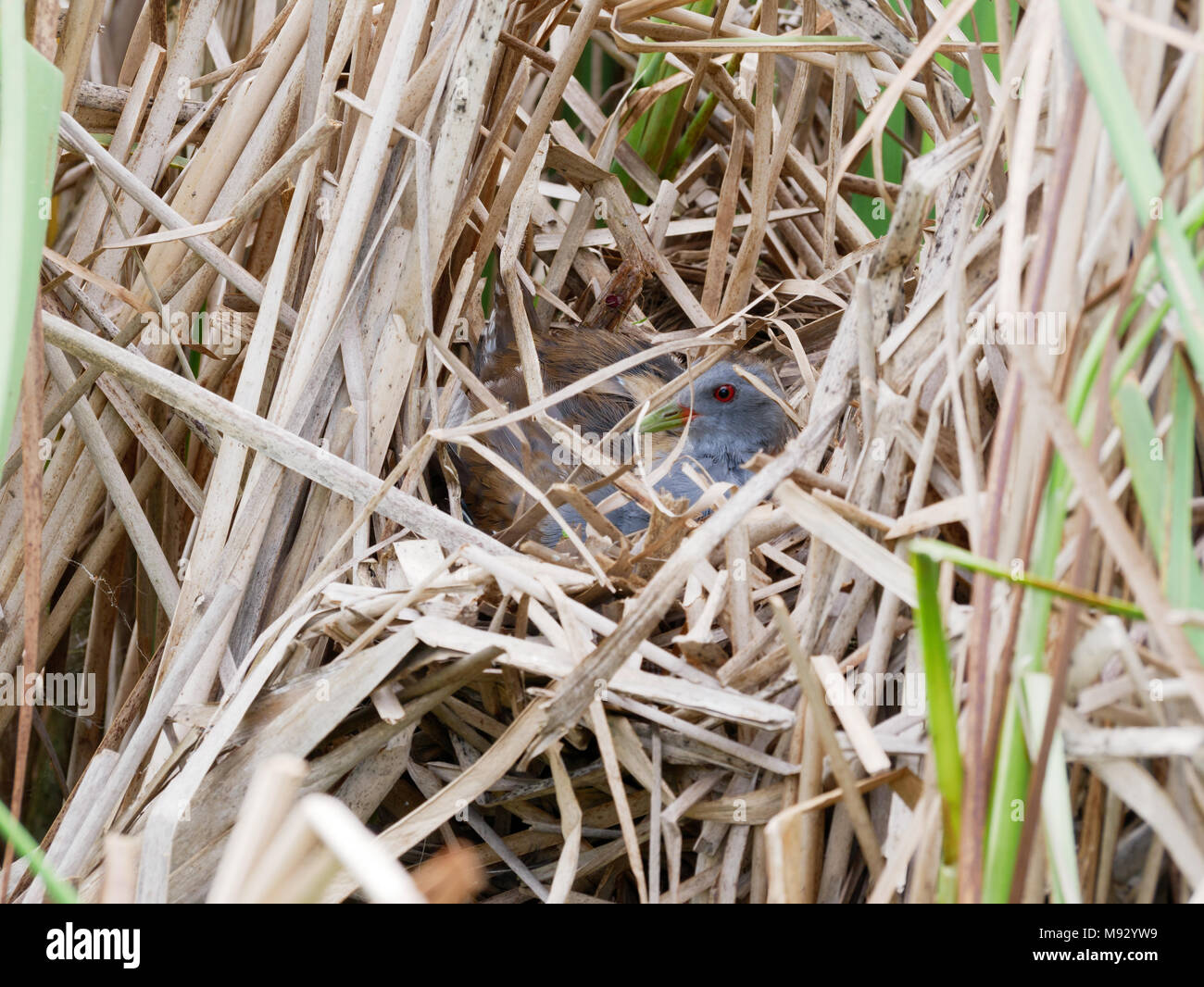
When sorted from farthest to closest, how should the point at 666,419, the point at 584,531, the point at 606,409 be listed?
the point at 606,409
the point at 666,419
the point at 584,531

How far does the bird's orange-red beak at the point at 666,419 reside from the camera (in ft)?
7.64

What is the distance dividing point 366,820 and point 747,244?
1375 millimetres

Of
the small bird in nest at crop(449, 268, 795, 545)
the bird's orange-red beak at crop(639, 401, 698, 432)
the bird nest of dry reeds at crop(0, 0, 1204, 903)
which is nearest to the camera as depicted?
the bird nest of dry reeds at crop(0, 0, 1204, 903)

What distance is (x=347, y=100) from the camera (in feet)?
5.33

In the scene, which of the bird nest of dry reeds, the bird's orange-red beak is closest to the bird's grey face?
the bird's orange-red beak

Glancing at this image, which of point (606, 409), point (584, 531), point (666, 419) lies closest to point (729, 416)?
point (666, 419)

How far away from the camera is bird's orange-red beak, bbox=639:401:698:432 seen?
7.64ft

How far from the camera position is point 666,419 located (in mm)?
2361

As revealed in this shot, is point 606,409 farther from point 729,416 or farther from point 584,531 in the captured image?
point 584,531

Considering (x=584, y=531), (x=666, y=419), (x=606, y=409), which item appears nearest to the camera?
(x=584, y=531)

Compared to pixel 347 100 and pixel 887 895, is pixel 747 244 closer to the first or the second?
pixel 347 100

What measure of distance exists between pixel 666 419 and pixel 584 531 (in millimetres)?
530

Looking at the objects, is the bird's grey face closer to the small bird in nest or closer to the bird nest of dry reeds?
the small bird in nest

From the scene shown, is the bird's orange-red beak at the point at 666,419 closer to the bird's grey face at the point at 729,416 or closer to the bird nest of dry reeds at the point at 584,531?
the bird's grey face at the point at 729,416
